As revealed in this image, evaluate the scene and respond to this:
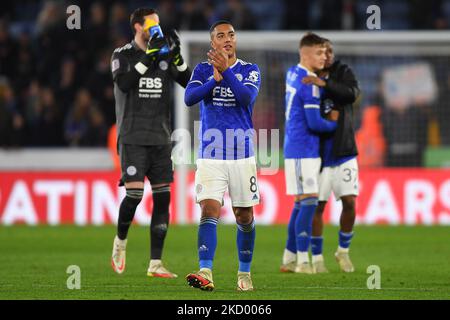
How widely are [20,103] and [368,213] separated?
675cm

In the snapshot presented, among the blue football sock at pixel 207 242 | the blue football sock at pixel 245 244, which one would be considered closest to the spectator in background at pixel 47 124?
the blue football sock at pixel 245 244

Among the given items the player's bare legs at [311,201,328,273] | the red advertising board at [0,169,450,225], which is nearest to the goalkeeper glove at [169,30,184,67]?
the player's bare legs at [311,201,328,273]

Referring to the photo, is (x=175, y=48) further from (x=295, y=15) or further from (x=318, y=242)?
(x=295, y=15)

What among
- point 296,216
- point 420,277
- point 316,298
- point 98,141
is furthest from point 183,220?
point 316,298

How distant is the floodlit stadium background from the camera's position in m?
16.8

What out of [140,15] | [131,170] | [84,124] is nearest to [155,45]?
[140,15]

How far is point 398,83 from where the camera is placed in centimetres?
1873

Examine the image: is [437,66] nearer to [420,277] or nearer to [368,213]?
[368,213]

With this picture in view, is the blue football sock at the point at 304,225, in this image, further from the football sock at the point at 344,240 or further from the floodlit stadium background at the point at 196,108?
the floodlit stadium background at the point at 196,108

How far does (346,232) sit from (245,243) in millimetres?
2297

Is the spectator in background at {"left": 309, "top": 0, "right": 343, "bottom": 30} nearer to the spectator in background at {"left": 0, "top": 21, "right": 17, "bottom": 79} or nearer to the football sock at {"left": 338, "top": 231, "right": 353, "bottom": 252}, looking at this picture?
the spectator in background at {"left": 0, "top": 21, "right": 17, "bottom": 79}

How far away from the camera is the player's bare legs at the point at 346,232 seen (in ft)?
34.5

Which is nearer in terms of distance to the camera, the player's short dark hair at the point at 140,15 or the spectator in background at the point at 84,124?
the player's short dark hair at the point at 140,15

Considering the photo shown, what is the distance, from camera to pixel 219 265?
11.0 meters
